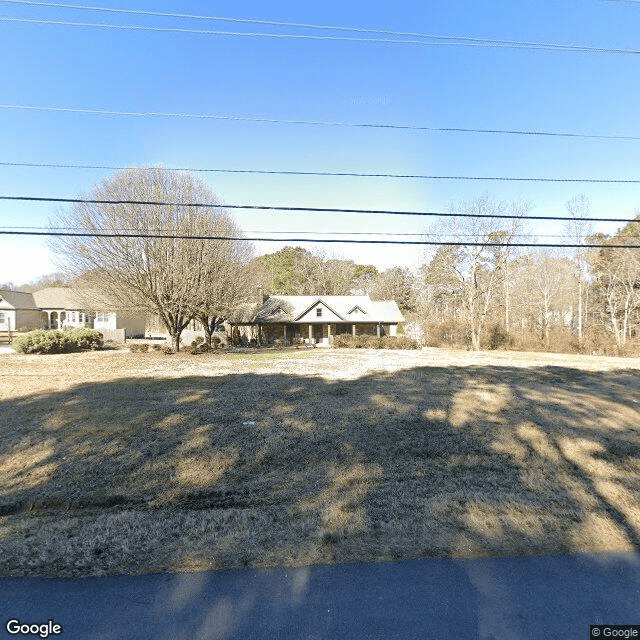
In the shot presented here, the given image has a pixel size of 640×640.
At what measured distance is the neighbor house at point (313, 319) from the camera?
1356 inches

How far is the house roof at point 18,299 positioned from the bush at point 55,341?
1878 cm

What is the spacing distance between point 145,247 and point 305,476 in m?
18.5

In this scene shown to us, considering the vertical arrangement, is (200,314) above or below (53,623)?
above

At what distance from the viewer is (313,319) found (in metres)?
34.7

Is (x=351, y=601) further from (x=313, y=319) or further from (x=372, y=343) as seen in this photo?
(x=313, y=319)

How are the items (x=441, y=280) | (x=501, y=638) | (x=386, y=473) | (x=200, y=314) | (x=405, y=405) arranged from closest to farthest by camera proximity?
(x=501, y=638) < (x=386, y=473) < (x=405, y=405) < (x=200, y=314) < (x=441, y=280)

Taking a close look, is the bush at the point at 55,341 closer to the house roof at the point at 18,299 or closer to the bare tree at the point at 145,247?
the bare tree at the point at 145,247

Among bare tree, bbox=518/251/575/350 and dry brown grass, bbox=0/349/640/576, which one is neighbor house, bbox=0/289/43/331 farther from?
bare tree, bbox=518/251/575/350

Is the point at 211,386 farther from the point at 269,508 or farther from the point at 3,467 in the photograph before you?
the point at 269,508

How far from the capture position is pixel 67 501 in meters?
4.46

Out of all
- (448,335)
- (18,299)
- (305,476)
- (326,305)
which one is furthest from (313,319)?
(18,299)

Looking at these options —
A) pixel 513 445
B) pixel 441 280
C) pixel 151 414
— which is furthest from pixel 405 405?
pixel 441 280

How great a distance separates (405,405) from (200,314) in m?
17.9

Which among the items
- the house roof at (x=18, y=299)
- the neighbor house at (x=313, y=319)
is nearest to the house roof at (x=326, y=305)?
the neighbor house at (x=313, y=319)
